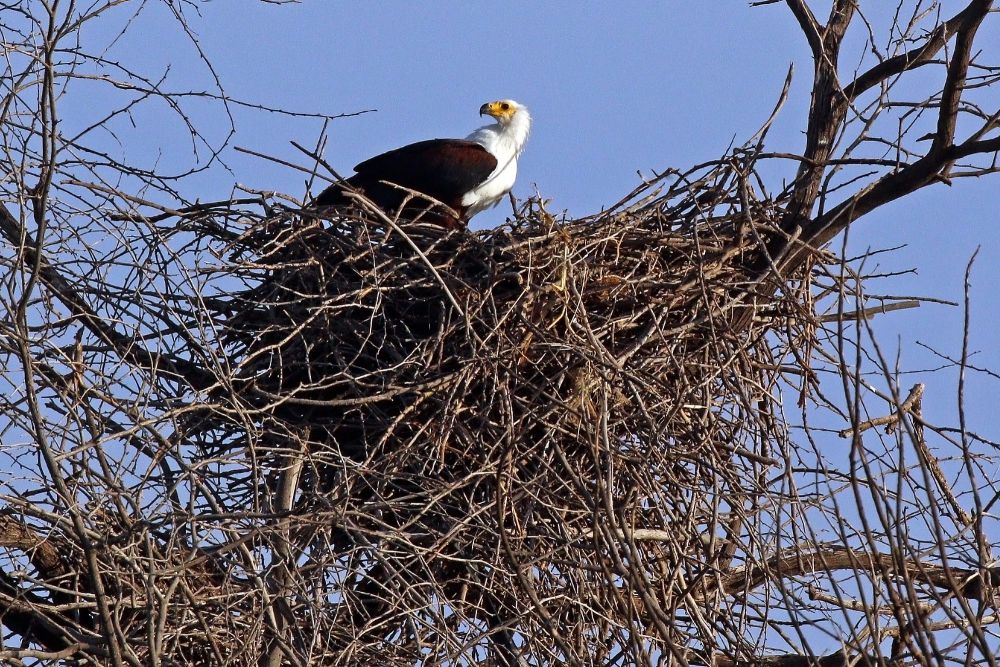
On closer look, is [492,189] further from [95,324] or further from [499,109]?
[95,324]

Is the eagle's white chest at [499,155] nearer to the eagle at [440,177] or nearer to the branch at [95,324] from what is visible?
the eagle at [440,177]

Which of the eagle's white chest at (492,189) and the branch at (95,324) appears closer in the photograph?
the branch at (95,324)

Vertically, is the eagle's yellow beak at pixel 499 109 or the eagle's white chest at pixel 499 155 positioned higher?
the eagle's yellow beak at pixel 499 109

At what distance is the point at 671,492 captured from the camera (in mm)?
5473

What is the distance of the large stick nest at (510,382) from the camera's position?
4.98 metres

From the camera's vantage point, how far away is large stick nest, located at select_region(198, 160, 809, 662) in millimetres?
4980

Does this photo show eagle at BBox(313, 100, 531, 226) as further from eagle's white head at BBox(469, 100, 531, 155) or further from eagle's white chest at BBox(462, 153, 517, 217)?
eagle's white head at BBox(469, 100, 531, 155)

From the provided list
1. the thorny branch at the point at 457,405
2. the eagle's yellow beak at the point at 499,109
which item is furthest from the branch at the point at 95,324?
the eagle's yellow beak at the point at 499,109

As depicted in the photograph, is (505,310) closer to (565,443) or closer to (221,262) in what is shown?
(565,443)

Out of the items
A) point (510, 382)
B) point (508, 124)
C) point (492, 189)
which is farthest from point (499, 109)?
point (510, 382)

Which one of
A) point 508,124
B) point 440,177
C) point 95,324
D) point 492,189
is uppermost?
point 508,124

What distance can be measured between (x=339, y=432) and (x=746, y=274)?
76.1 inches

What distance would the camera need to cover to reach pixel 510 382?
5.41m

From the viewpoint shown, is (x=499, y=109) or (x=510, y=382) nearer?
(x=510, y=382)
